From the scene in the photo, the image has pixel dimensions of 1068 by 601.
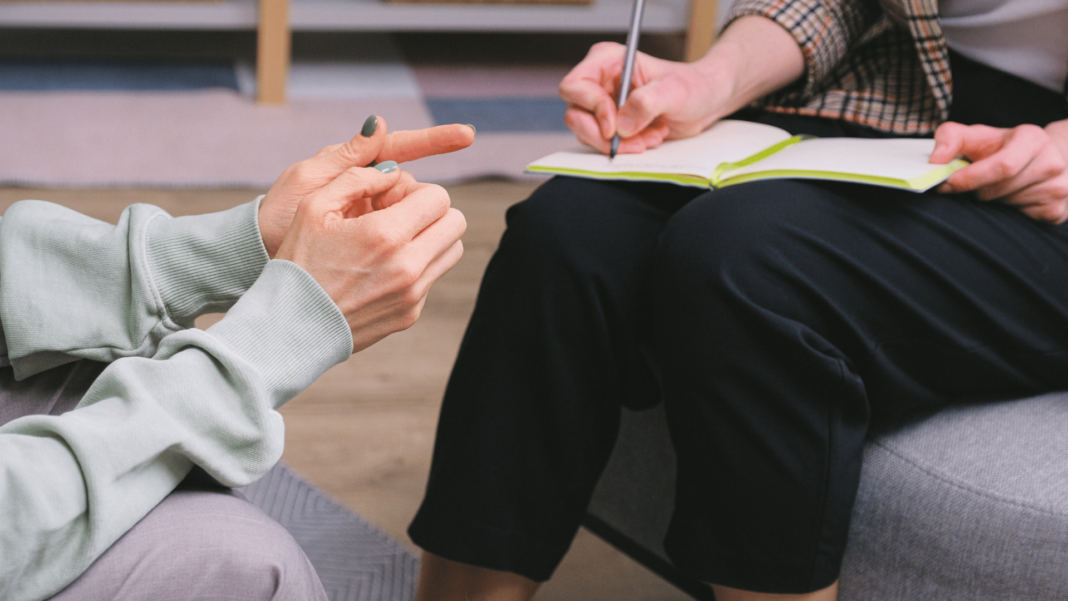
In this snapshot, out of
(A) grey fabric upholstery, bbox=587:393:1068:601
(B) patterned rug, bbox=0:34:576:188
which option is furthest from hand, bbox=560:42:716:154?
(B) patterned rug, bbox=0:34:576:188

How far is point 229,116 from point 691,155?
1.52 metres

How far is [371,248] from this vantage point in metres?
0.51

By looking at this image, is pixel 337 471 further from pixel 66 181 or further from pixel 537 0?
pixel 537 0

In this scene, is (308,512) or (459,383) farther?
(308,512)

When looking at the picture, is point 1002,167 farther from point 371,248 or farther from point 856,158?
point 371,248

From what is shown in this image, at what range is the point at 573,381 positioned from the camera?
733 mm

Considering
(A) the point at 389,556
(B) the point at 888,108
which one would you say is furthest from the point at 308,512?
(B) the point at 888,108

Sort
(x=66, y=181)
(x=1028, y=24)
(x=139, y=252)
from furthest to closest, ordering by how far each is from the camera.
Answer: (x=66, y=181) < (x=1028, y=24) < (x=139, y=252)

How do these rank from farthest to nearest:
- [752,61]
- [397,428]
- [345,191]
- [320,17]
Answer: [320,17]
[397,428]
[752,61]
[345,191]

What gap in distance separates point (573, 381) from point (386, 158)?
0.76 ft

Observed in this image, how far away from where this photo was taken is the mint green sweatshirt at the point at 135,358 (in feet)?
1.38

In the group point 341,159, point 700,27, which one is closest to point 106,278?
point 341,159

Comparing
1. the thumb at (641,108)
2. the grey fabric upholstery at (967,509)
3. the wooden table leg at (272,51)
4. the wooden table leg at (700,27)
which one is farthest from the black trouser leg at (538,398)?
the wooden table leg at (700,27)

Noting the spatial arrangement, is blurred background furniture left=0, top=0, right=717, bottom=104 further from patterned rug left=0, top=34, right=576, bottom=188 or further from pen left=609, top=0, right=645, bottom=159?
pen left=609, top=0, right=645, bottom=159
